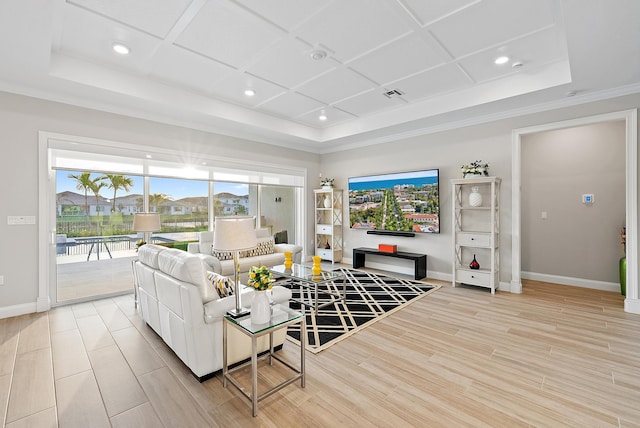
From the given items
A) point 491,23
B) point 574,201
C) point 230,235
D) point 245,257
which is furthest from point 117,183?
point 574,201

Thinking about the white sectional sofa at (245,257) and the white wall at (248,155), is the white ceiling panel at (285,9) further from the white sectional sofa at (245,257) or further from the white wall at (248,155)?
the white sectional sofa at (245,257)

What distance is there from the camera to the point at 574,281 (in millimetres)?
4820

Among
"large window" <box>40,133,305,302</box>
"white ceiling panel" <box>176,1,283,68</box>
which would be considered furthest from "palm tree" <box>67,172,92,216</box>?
"white ceiling panel" <box>176,1,283,68</box>

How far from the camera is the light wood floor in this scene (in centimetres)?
186

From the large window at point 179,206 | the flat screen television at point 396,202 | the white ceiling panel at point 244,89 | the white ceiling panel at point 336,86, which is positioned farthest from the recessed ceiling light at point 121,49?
the flat screen television at point 396,202

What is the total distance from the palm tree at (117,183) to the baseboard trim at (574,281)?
6861 mm

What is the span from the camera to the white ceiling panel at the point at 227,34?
2.60 meters

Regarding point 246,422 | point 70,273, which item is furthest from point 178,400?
point 70,273

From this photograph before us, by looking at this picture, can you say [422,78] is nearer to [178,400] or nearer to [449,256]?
[449,256]

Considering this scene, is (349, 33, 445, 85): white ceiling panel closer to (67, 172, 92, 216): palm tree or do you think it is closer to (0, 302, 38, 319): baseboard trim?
(67, 172, 92, 216): palm tree

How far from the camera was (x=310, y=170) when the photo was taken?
7047 mm

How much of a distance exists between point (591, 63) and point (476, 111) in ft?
4.90

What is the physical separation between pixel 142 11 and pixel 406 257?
4.88 metres

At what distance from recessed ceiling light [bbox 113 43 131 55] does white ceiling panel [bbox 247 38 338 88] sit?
1.29m
